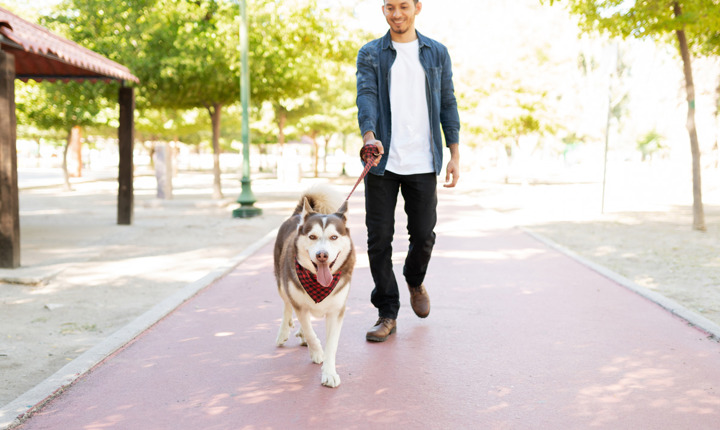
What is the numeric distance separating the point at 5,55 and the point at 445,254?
6.22 meters

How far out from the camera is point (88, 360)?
466cm

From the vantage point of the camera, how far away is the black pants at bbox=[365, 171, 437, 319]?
5.12 metres

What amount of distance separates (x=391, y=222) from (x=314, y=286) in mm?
1213

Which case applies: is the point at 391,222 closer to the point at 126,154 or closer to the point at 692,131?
the point at 692,131

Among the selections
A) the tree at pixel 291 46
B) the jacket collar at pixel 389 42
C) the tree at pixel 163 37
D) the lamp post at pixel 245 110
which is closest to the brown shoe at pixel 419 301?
the jacket collar at pixel 389 42

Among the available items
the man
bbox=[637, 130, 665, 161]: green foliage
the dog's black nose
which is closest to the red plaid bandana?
the dog's black nose

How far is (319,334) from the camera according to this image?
5.48m

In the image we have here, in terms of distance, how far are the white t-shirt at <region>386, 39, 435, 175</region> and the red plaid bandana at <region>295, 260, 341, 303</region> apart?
1202 mm

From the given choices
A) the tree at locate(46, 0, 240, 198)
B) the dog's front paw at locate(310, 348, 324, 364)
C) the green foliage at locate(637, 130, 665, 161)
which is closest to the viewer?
the dog's front paw at locate(310, 348, 324, 364)

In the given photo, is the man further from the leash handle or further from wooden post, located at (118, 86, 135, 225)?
wooden post, located at (118, 86, 135, 225)

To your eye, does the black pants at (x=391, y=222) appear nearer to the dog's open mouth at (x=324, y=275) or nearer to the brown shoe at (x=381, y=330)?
the brown shoe at (x=381, y=330)

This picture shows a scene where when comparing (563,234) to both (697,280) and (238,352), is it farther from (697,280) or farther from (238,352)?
(238,352)

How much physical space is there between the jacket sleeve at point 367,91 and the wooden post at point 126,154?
998 cm

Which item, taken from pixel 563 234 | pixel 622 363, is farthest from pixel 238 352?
pixel 563 234
